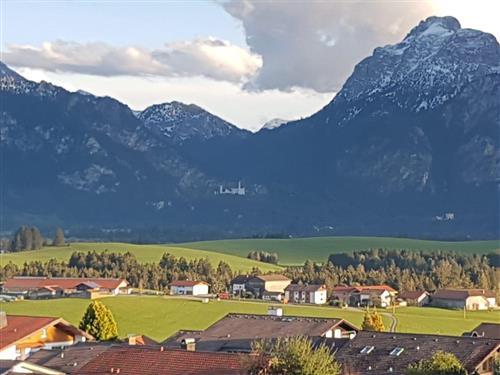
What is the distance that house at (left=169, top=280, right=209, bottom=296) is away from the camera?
383ft

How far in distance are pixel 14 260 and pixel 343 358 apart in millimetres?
110276

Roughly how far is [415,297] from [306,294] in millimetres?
11004

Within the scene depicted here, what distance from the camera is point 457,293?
112625 millimetres

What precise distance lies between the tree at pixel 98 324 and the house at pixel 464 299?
46.7 metres

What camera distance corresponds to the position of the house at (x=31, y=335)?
5441 cm

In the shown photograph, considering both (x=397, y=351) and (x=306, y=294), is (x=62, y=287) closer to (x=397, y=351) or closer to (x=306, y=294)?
(x=306, y=294)

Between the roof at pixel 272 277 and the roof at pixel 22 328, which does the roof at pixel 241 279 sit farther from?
the roof at pixel 22 328

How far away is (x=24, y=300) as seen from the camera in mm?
102812

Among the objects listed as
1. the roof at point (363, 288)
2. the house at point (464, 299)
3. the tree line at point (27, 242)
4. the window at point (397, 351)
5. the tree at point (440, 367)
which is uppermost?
the tree line at point (27, 242)

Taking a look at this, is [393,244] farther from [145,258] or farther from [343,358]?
[343,358]

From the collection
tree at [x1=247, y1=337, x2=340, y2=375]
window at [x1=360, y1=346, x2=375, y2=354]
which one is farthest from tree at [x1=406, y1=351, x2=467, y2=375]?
window at [x1=360, y1=346, x2=375, y2=354]

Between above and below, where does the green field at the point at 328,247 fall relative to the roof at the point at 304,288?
above

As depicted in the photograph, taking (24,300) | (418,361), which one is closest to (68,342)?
(418,361)

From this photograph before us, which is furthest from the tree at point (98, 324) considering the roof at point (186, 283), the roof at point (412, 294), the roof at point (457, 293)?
the roof at point (412, 294)
